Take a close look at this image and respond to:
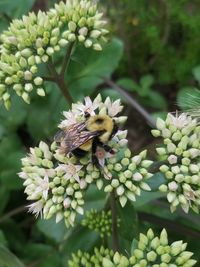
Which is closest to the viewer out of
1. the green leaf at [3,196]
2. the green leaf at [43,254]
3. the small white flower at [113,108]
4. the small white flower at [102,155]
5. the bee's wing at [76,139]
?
the bee's wing at [76,139]

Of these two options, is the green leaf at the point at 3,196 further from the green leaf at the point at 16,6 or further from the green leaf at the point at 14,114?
the green leaf at the point at 16,6

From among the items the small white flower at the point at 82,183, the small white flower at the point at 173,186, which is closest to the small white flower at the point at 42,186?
the small white flower at the point at 82,183

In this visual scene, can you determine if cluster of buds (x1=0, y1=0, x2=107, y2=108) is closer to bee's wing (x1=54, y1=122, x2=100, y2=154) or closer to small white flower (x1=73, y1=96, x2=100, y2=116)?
small white flower (x1=73, y1=96, x2=100, y2=116)

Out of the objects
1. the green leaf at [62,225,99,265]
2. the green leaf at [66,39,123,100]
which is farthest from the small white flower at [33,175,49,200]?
the green leaf at [66,39,123,100]

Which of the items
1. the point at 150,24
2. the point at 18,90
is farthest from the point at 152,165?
the point at 150,24

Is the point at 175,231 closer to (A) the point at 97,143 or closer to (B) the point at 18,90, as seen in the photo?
(A) the point at 97,143

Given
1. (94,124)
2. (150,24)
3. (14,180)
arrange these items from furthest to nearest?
(150,24) < (14,180) < (94,124)
